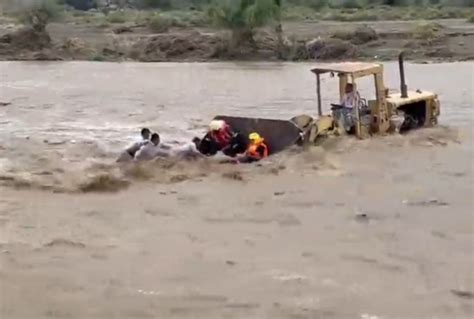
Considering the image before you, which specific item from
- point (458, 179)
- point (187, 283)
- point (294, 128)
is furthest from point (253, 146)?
point (187, 283)

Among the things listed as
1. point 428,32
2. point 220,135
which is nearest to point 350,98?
point 220,135

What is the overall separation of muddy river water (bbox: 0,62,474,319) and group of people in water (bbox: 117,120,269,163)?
1.12 ft

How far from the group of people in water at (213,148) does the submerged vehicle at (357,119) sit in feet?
0.90

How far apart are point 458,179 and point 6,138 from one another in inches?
361

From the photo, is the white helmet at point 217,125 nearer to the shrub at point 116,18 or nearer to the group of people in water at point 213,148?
the group of people in water at point 213,148

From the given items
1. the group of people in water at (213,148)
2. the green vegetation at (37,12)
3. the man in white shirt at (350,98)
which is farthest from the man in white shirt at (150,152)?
the green vegetation at (37,12)

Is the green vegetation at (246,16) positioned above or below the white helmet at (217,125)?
above

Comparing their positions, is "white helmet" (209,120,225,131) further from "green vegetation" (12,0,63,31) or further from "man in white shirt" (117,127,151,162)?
"green vegetation" (12,0,63,31)

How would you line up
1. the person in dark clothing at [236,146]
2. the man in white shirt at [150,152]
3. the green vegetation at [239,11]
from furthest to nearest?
the green vegetation at [239,11]
the person in dark clothing at [236,146]
the man in white shirt at [150,152]

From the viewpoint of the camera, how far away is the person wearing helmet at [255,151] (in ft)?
55.0

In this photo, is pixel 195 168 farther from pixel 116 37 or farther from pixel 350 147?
pixel 116 37

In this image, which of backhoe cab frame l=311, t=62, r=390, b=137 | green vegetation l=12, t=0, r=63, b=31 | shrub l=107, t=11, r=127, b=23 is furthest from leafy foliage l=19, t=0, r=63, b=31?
backhoe cab frame l=311, t=62, r=390, b=137

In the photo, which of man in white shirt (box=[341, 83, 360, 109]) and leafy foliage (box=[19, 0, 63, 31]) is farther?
leafy foliage (box=[19, 0, 63, 31])

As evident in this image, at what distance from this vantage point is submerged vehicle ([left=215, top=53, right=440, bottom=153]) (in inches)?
690
